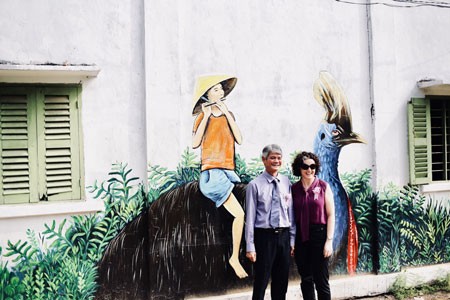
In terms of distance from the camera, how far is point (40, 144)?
466cm

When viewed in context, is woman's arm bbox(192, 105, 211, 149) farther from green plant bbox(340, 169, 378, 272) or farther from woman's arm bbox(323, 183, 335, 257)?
green plant bbox(340, 169, 378, 272)

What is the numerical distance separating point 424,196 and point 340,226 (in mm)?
1266

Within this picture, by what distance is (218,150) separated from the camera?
17.2ft

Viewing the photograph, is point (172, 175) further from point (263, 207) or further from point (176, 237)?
point (263, 207)

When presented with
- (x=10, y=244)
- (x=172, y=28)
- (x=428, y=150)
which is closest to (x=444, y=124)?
(x=428, y=150)

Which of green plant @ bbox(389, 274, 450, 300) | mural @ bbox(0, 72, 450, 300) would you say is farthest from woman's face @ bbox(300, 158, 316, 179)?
green plant @ bbox(389, 274, 450, 300)

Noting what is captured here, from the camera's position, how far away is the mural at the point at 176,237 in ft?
15.3

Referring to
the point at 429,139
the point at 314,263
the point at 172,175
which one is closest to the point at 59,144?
the point at 172,175

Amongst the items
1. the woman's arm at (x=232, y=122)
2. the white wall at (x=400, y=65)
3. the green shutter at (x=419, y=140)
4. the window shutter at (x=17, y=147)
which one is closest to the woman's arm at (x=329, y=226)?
the woman's arm at (x=232, y=122)

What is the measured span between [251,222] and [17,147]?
2241 millimetres

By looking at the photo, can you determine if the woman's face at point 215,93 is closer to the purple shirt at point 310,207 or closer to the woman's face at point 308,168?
the woman's face at point 308,168

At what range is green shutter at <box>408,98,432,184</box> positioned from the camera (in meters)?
6.13

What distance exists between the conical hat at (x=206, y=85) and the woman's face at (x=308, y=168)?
1.24 meters

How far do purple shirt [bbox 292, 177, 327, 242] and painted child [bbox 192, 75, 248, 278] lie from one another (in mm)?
911
